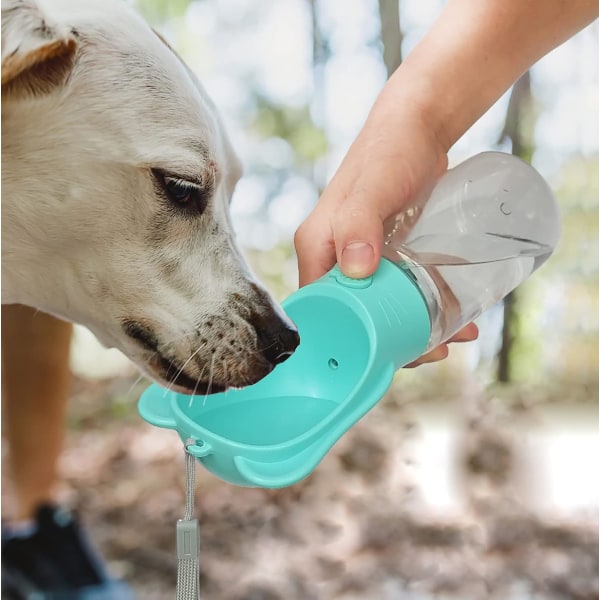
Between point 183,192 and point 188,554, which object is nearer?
point 188,554

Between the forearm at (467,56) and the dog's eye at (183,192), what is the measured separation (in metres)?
0.25

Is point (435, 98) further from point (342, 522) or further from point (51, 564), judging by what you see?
point (342, 522)

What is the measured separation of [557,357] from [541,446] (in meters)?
0.28

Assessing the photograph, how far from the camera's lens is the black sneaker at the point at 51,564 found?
4.27 ft

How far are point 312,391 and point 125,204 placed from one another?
23 cm

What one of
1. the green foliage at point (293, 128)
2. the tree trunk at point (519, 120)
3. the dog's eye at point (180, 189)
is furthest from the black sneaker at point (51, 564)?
the tree trunk at point (519, 120)

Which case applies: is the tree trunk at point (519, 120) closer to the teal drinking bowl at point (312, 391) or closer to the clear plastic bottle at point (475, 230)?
the clear plastic bottle at point (475, 230)

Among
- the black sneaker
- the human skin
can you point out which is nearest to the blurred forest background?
the black sneaker

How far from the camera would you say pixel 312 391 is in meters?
0.65

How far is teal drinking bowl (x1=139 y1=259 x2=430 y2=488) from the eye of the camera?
0.54 meters

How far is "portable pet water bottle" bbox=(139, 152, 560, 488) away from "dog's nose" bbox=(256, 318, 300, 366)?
0.04 feet

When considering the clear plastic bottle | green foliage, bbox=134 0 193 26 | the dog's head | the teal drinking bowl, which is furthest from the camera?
green foliage, bbox=134 0 193 26

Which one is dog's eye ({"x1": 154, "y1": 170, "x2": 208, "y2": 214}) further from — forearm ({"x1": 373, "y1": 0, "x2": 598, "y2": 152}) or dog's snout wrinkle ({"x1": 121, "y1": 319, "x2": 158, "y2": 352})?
forearm ({"x1": 373, "y1": 0, "x2": 598, "y2": 152})

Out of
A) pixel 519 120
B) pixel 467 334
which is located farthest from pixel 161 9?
pixel 467 334
